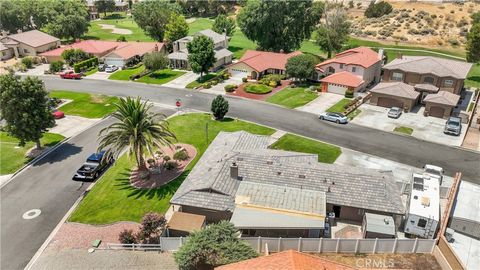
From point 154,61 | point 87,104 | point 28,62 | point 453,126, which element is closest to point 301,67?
point 453,126

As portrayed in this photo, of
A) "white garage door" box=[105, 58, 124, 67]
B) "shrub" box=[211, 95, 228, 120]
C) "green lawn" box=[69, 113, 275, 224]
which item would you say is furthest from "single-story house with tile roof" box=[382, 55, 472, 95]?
"white garage door" box=[105, 58, 124, 67]

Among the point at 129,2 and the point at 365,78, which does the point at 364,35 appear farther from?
the point at 129,2

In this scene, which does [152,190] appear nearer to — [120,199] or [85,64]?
[120,199]

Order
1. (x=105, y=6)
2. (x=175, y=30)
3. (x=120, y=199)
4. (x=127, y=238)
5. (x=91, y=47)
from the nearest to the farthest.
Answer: (x=127, y=238) < (x=120, y=199) < (x=91, y=47) < (x=175, y=30) < (x=105, y=6)

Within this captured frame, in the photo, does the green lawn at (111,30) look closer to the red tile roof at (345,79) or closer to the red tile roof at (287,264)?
the red tile roof at (345,79)

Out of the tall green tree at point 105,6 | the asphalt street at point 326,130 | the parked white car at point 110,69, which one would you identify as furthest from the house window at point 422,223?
the tall green tree at point 105,6

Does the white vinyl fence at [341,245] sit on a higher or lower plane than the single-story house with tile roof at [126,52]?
lower

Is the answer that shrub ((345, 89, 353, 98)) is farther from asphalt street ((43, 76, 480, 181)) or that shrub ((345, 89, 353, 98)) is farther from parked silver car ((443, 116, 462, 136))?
parked silver car ((443, 116, 462, 136))

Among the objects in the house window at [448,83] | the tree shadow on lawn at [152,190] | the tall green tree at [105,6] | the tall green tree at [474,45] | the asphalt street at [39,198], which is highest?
the tall green tree at [105,6]
